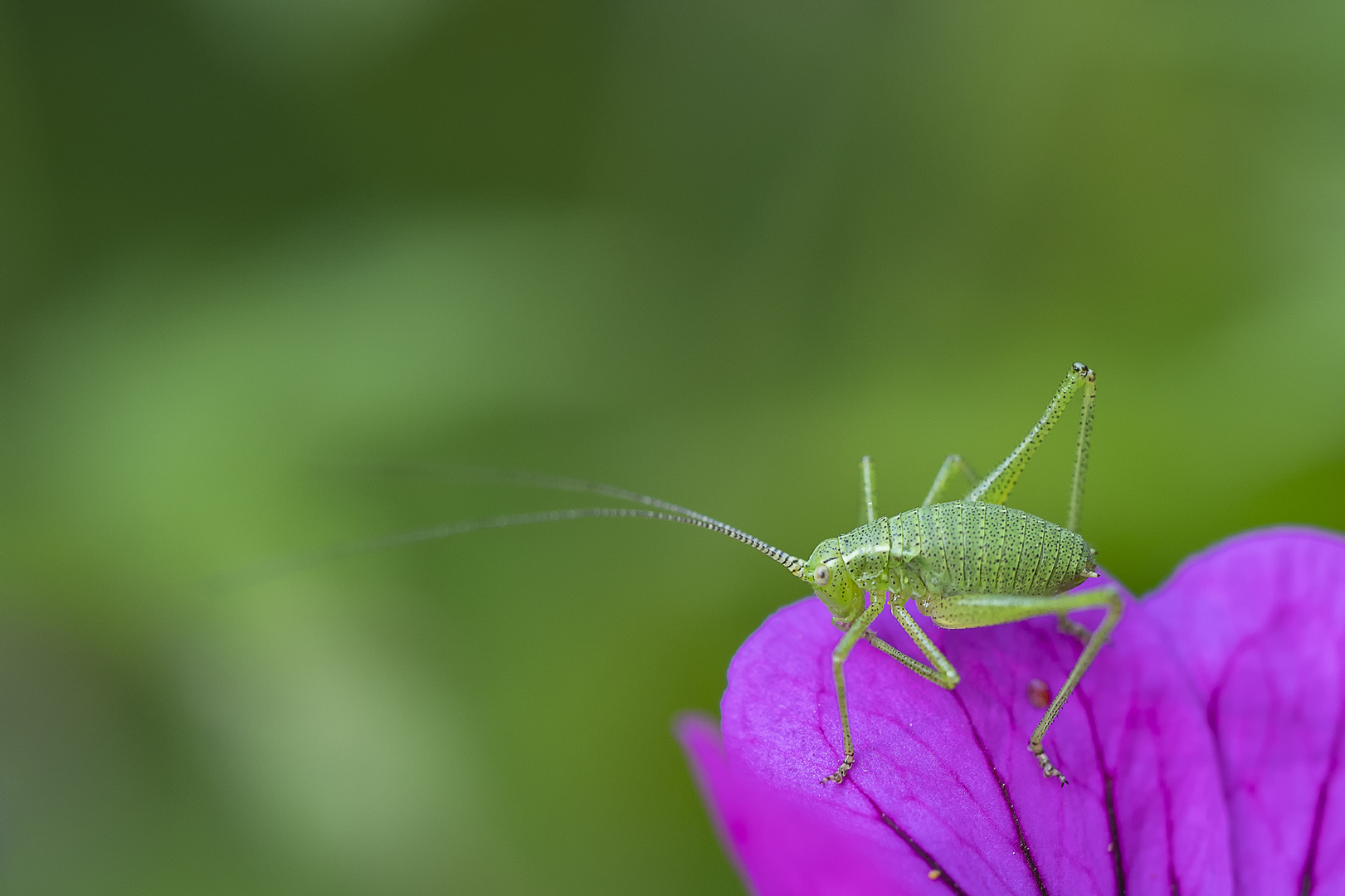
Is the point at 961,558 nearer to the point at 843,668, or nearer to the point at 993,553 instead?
the point at 993,553

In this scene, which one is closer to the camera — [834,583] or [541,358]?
[834,583]

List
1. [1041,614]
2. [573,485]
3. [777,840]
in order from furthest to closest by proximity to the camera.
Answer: [573,485], [1041,614], [777,840]

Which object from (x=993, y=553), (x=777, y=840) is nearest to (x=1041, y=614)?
(x=993, y=553)

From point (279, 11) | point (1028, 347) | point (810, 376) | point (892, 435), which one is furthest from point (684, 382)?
point (279, 11)

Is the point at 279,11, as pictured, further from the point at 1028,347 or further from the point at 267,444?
the point at 1028,347

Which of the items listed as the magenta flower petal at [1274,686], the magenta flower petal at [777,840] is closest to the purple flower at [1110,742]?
the magenta flower petal at [1274,686]

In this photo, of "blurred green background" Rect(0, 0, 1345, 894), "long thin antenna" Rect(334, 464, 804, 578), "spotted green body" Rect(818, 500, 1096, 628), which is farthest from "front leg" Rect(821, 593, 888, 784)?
"blurred green background" Rect(0, 0, 1345, 894)
